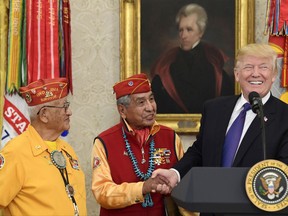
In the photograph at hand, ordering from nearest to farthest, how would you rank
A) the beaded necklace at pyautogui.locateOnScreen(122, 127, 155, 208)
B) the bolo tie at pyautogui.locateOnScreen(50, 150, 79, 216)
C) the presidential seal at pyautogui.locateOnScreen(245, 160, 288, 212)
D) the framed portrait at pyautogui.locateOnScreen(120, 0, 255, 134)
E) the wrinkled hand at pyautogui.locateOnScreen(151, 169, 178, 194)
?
1. the presidential seal at pyautogui.locateOnScreen(245, 160, 288, 212)
2. the wrinkled hand at pyautogui.locateOnScreen(151, 169, 178, 194)
3. the bolo tie at pyautogui.locateOnScreen(50, 150, 79, 216)
4. the beaded necklace at pyautogui.locateOnScreen(122, 127, 155, 208)
5. the framed portrait at pyautogui.locateOnScreen(120, 0, 255, 134)

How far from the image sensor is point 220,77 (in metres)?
4.10

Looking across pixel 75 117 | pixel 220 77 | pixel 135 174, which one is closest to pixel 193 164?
pixel 135 174

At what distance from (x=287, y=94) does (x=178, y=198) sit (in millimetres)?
2451

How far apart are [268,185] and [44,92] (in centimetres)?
168

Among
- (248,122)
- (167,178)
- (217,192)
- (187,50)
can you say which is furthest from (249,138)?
(187,50)

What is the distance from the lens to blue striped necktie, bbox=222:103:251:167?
8.27ft

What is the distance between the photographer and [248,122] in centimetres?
254

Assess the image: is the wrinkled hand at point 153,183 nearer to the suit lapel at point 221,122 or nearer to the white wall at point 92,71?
the suit lapel at point 221,122

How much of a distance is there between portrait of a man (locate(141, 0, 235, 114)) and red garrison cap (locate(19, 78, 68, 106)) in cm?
126

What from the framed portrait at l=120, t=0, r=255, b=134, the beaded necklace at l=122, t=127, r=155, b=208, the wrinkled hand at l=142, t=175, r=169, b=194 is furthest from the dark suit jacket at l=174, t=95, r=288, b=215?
the framed portrait at l=120, t=0, r=255, b=134

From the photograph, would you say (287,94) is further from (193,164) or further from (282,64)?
(193,164)

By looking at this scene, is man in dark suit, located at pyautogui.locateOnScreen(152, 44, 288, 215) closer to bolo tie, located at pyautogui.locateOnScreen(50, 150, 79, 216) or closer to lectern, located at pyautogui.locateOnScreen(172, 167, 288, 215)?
bolo tie, located at pyautogui.locateOnScreen(50, 150, 79, 216)

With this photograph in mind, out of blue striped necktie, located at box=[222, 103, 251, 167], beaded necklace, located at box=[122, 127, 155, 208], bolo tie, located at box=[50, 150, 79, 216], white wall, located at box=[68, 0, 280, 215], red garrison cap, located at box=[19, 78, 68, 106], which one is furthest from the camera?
white wall, located at box=[68, 0, 280, 215]

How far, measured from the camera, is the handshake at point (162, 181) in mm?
2703
